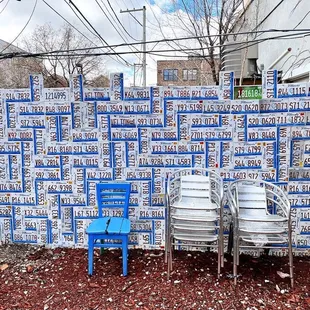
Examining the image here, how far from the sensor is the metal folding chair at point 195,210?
2.51 meters

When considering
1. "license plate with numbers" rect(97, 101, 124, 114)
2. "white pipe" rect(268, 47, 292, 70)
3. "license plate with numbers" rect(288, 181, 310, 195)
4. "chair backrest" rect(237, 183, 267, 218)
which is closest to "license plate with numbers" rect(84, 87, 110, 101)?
"license plate with numbers" rect(97, 101, 124, 114)

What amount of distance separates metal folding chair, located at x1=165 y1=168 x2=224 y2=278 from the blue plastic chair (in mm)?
440

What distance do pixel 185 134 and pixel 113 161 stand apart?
87cm

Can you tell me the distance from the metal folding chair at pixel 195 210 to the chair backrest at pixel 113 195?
1.72 feet

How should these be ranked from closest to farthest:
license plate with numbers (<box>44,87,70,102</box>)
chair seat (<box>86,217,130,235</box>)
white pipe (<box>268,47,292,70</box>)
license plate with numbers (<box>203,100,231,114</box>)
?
chair seat (<box>86,217,130,235</box>) → license plate with numbers (<box>203,100,231,114</box>) → license plate with numbers (<box>44,87,70,102</box>) → white pipe (<box>268,47,292,70</box>)

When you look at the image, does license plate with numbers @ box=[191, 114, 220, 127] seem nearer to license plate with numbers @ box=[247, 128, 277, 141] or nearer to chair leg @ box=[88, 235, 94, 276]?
license plate with numbers @ box=[247, 128, 277, 141]

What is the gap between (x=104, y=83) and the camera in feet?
60.7

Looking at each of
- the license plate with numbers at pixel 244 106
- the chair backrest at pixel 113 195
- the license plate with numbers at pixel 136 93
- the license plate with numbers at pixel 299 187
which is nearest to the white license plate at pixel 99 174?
the chair backrest at pixel 113 195

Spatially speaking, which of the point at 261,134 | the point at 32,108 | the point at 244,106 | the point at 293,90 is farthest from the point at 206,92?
the point at 32,108

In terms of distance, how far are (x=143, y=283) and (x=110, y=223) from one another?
661mm

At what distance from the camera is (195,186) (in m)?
2.91

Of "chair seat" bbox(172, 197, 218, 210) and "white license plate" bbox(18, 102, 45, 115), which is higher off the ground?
"white license plate" bbox(18, 102, 45, 115)

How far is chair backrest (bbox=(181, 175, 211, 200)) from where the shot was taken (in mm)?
2883

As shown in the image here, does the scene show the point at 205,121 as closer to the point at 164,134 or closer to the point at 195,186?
the point at 164,134
